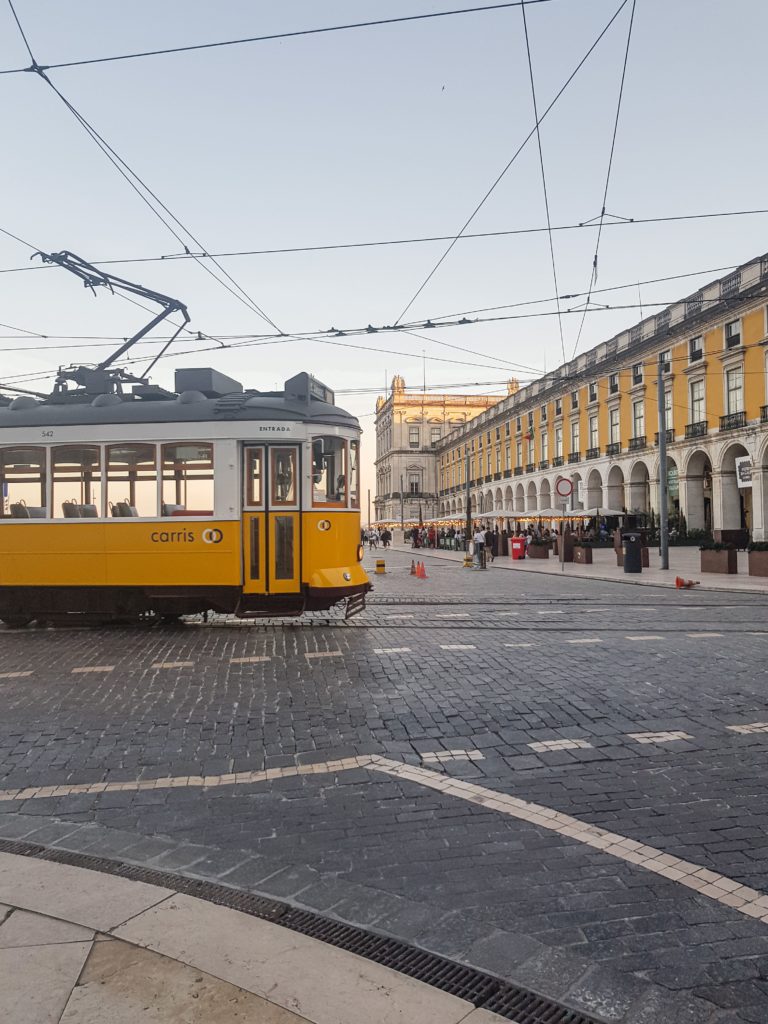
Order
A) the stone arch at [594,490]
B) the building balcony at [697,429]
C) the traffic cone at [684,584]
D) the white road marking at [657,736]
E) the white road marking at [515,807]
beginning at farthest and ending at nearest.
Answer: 1. the stone arch at [594,490]
2. the building balcony at [697,429]
3. the traffic cone at [684,584]
4. the white road marking at [657,736]
5. the white road marking at [515,807]

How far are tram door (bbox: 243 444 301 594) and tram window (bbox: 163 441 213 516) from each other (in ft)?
1.81

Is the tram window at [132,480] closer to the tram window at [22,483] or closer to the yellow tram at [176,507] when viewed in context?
the yellow tram at [176,507]

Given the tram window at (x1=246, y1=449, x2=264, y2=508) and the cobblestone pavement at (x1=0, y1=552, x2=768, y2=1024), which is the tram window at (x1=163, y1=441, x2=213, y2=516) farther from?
the cobblestone pavement at (x1=0, y1=552, x2=768, y2=1024)

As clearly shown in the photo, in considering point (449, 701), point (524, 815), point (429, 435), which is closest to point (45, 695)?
point (449, 701)

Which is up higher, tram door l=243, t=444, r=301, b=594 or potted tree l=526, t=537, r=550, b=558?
tram door l=243, t=444, r=301, b=594

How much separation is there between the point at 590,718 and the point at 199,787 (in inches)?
121

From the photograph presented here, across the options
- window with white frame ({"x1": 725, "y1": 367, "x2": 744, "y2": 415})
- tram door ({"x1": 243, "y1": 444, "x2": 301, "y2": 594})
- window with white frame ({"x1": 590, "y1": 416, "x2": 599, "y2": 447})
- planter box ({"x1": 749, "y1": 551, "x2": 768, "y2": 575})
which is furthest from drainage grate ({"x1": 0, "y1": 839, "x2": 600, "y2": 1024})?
window with white frame ({"x1": 590, "y1": 416, "x2": 599, "y2": 447})

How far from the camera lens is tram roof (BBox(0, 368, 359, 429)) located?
10.4 metres

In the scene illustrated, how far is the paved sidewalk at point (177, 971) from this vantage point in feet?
7.48

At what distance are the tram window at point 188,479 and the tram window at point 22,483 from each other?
1869 mm

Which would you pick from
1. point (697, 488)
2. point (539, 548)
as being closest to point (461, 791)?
point (539, 548)

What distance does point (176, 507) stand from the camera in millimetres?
10453

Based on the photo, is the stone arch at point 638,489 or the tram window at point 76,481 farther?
the stone arch at point 638,489

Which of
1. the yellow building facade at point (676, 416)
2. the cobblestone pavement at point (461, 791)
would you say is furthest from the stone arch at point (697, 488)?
the cobblestone pavement at point (461, 791)
